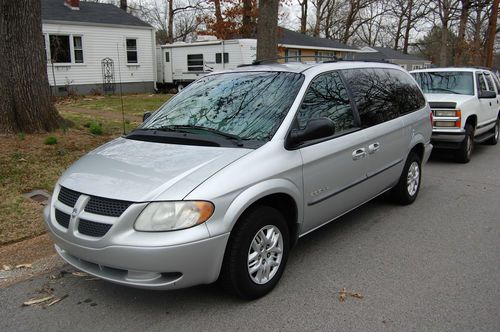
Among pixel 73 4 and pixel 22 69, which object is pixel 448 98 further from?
pixel 73 4

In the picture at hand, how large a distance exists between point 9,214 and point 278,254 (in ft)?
11.1

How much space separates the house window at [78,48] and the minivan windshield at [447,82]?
17433 mm

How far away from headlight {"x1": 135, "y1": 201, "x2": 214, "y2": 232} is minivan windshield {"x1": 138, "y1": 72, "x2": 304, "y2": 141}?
93 centimetres

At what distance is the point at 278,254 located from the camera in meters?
3.67

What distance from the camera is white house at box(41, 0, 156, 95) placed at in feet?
69.8

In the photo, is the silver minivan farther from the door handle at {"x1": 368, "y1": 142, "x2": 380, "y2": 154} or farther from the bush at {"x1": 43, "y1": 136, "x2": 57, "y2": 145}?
the bush at {"x1": 43, "y1": 136, "x2": 57, "y2": 145}

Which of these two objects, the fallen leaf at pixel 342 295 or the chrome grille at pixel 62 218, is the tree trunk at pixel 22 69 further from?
the fallen leaf at pixel 342 295

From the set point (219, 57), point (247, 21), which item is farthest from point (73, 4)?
point (247, 21)

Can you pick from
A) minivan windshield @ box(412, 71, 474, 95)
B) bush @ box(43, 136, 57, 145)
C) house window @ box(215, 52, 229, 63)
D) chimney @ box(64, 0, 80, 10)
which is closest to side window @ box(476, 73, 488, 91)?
minivan windshield @ box(412, 71, 474, 95)

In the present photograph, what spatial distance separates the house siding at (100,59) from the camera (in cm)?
2138

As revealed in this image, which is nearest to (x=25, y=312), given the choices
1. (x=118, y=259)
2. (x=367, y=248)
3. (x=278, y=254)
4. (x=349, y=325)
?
(x=118, y=259)

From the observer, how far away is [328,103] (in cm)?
437

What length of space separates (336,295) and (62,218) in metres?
2.15

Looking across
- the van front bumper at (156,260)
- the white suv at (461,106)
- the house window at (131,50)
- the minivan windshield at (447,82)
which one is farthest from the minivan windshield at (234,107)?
the house window at (131,50)
